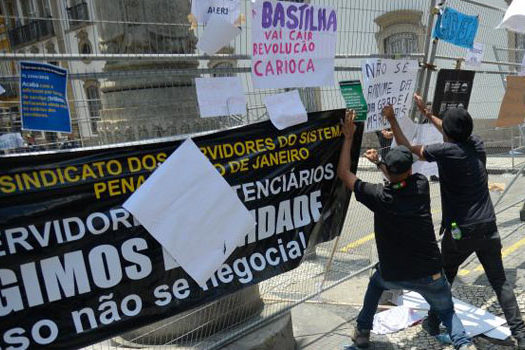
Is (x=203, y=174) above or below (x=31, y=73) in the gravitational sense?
below

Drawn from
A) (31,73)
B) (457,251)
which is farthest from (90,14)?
(457,251)

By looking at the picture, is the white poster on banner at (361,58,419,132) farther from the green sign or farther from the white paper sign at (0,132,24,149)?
the white paper sign at (0,132,24,149)

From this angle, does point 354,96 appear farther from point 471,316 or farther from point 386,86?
point 471,316

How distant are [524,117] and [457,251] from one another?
2959mm

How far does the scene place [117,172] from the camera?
2568 millimetres

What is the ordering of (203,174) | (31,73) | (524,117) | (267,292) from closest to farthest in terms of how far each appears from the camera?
(31,73)
(203,174)
(267,292)
(524,117)

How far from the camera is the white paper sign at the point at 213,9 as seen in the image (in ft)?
9.04

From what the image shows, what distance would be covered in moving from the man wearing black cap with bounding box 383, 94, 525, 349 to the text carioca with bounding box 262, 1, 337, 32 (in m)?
1.19

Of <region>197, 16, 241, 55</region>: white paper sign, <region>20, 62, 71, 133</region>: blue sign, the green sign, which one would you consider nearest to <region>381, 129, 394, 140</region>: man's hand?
the green sign

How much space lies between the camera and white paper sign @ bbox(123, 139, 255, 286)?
261cm

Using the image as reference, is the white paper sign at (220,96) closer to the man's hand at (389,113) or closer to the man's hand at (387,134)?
the man's hand at (389,113)

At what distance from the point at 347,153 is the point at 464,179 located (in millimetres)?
957

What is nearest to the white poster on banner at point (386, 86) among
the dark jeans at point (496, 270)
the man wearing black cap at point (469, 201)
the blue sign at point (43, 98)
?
the man wearing black cap at point (469, 201)

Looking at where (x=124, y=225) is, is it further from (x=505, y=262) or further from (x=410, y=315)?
(x=505, y=262)
